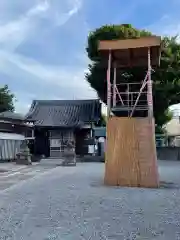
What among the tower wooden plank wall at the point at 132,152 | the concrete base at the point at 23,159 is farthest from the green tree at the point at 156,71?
the tower wooden plank wall at the point at 132,152

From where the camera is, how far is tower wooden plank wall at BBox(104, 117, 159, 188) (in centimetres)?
1277

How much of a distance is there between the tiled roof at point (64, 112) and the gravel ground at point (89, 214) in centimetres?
2312

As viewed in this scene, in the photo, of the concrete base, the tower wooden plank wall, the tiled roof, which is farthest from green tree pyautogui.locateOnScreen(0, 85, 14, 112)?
the tower wooden plank wall

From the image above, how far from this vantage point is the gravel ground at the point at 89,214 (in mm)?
6117

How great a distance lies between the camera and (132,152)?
42.2 feet

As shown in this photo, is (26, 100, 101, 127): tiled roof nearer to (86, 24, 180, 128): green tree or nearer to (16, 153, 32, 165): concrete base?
(86, 24, 180, 128): green tree

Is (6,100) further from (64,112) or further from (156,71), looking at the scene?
(156,71)

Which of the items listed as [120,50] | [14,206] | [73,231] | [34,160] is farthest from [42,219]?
[34,160]

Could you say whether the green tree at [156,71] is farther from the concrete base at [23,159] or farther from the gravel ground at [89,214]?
the gravel ground at [89,214]

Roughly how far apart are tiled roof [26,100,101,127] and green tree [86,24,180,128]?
2.89 m

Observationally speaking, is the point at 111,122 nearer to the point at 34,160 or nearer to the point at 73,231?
the point at 73,231

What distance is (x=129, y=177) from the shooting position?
1296cm

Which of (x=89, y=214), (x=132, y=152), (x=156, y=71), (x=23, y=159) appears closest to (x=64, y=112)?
(x=156, y=71)

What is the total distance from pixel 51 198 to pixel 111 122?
388 centimetres
